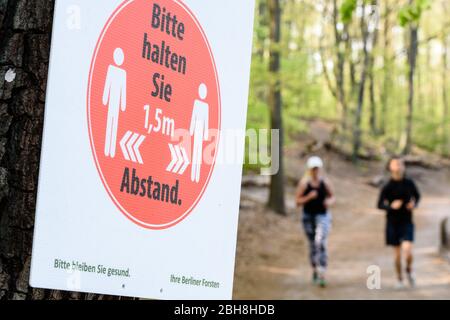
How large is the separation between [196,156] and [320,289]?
1158 centimetres

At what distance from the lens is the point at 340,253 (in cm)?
1845

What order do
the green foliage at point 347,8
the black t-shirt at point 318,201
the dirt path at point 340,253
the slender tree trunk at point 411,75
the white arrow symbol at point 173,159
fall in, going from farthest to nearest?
the slender tree trunk at point 411,75 < the dirt path at point 340,253 < the black t-shirt at point 318,201 < the green foliage at point 347,8 < the white arrow symbol at point 173,159

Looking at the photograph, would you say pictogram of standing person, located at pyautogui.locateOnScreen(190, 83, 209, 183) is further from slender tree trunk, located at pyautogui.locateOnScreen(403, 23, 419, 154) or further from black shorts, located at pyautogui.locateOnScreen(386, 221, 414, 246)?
slender tree trunk, located at pyautogui.locateOnScreen(403, 23, 419, 154)

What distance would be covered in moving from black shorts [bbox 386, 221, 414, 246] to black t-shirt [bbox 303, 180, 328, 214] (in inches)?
43.8

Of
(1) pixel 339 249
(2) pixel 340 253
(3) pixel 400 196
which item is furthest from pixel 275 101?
(3) pixel 400 196

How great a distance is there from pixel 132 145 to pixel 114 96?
125 mm

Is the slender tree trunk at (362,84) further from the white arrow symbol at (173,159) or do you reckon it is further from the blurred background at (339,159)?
the white arrow symbol at (173,159)

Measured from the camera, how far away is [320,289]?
13.1m

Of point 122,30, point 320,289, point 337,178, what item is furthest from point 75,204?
point 337,178

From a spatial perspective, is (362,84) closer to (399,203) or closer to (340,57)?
(340,57)

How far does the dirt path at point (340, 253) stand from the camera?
13.2 metres

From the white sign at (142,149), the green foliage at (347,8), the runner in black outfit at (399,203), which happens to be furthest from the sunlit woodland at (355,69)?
the white sign at (142,149)

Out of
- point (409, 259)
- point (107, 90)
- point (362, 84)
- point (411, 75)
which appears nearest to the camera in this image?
point (107, 90)
